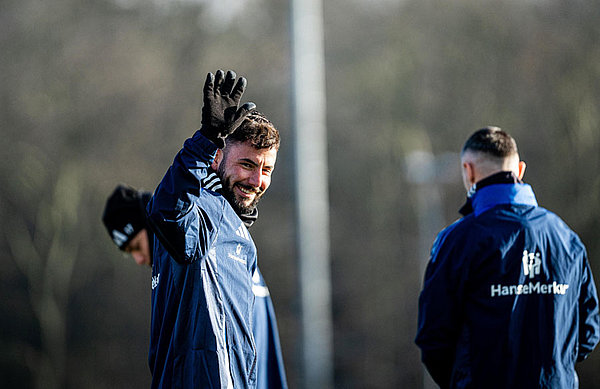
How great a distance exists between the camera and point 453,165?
18.3 m

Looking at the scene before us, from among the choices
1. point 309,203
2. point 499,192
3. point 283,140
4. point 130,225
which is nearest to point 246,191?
point 499,192

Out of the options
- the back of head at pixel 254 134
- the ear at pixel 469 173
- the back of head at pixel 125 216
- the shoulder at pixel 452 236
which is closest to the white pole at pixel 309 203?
the back of head at pixel 125 216

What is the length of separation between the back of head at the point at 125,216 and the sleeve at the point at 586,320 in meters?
2.79

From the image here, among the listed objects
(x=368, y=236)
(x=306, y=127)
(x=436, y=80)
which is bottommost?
(x=368, y=236)

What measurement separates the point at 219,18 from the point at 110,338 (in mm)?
9518

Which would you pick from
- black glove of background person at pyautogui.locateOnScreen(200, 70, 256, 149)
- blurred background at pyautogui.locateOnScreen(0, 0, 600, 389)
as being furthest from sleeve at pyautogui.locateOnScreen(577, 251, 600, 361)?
blurred background at pyautogui.locateOnScreen(0, 0, 600, 389)

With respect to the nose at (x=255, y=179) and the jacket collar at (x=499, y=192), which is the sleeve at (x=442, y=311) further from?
the nose at (x=255, y=179)

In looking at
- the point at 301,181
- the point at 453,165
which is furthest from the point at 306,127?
the point at 453,165

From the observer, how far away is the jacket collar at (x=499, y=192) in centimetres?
394

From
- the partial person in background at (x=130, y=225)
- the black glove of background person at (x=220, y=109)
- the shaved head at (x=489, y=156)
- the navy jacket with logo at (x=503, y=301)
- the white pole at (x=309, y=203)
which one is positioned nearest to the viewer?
the black glove of background person at (x=220, y=109)

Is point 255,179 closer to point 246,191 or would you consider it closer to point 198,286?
point 246,191

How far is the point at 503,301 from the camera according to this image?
3779 mm

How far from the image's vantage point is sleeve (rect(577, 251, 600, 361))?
3992 mm

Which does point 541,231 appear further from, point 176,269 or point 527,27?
point 527,27
